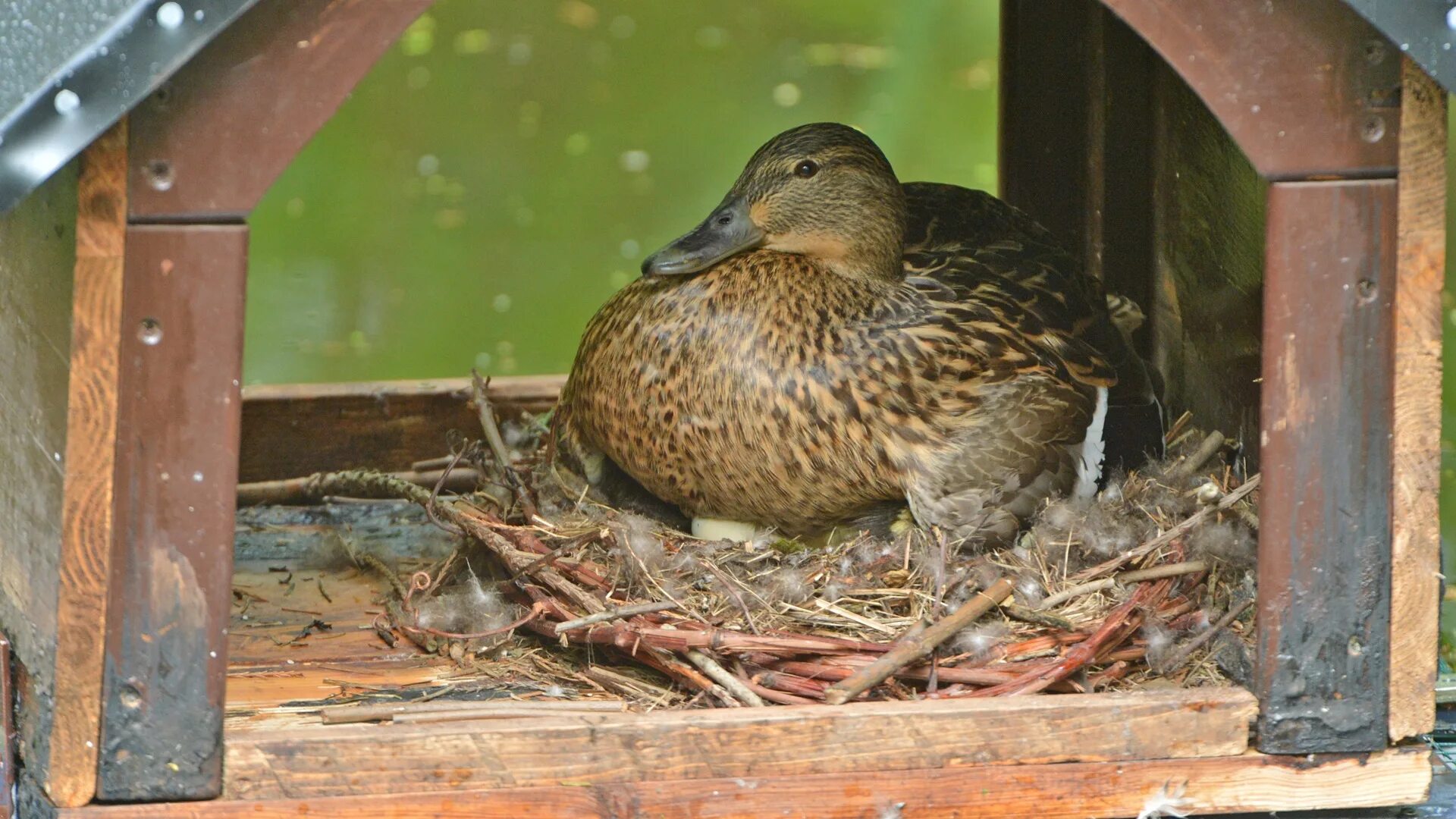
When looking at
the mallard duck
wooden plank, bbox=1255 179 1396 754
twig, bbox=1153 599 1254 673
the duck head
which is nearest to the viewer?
wooden plank, bbox=1255 179 1396 754

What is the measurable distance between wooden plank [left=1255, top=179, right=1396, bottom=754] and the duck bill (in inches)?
41.6

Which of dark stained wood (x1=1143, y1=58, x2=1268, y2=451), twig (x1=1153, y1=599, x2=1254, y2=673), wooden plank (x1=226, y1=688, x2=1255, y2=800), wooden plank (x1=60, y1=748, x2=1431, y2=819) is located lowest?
wooden plank (x1=60, y1=748, x2=1431, y2=819)

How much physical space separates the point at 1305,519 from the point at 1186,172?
1287mm

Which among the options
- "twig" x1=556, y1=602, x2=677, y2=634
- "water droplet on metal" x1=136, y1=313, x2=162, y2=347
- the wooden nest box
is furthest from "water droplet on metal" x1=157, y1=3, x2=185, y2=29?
"twig" x1=556, y1=602, x2=677, y2=634

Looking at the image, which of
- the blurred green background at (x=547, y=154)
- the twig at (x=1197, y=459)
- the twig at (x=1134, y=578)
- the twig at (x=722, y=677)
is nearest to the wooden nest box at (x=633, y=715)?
the twig at (x=722, y=677)

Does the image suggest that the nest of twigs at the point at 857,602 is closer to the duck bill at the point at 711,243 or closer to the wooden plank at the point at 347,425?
the duck bill at the point at 711,243

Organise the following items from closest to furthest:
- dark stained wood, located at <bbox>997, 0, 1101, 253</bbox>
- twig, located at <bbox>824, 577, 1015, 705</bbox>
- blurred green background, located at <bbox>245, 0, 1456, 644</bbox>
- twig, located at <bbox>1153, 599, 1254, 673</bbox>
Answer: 1. twig, located at <bbox>824, 577, 1015, 705</bbox>
2. twig, located at <bbox>1153, 599, 1254, 673</bbox>
3. dark stained wood, located at <bbox>997, 0, 1101, 253</bbox>
4. blurred green background, located at <bbox>245, 0, 1456, 644</bbox>

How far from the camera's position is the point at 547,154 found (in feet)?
28.7

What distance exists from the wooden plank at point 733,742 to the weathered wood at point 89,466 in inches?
8.6

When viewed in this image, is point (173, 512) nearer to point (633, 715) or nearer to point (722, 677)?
point (633, 715)

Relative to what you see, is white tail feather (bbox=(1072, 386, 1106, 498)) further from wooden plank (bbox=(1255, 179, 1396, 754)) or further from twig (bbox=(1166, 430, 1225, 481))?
wooden plank (bbox=(1255, 179, 1396, 754))

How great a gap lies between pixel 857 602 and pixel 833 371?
1.37ft

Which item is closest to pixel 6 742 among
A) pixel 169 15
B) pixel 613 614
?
pixel 613 614

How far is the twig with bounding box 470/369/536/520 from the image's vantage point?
3561 mm
